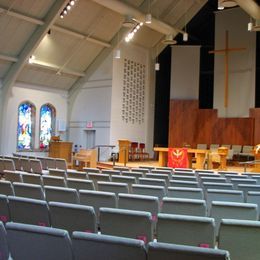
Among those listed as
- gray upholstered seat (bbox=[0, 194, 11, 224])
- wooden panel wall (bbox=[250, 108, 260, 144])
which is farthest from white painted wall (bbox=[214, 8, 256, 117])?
gray upholstered seat (bbox=[0, 194, 11, 224])

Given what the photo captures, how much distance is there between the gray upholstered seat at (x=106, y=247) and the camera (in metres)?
1.78

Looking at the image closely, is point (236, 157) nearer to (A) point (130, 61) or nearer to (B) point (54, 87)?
(A) point (130, 61)

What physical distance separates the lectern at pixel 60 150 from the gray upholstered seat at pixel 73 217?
1155 cm

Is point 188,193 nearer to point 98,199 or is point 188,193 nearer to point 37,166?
point 98,199

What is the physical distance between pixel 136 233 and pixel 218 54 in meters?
14.6

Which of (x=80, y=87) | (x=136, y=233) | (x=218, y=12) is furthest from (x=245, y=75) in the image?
(x=136, y=233)

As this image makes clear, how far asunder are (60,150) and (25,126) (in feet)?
6.88

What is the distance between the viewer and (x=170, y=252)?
172 centimetres

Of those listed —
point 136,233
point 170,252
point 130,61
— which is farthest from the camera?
point 130,61

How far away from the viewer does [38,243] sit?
6.59ft

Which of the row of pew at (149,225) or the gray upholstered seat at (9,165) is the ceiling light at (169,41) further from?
the row of pew at (149,225)

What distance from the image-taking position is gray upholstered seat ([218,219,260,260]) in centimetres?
241

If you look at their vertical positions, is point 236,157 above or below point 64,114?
below

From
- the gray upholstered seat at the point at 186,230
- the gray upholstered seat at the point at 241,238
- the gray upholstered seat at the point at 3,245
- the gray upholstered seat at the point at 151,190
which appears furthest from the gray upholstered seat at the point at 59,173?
the gray upholstered seat at the point at 241,238
